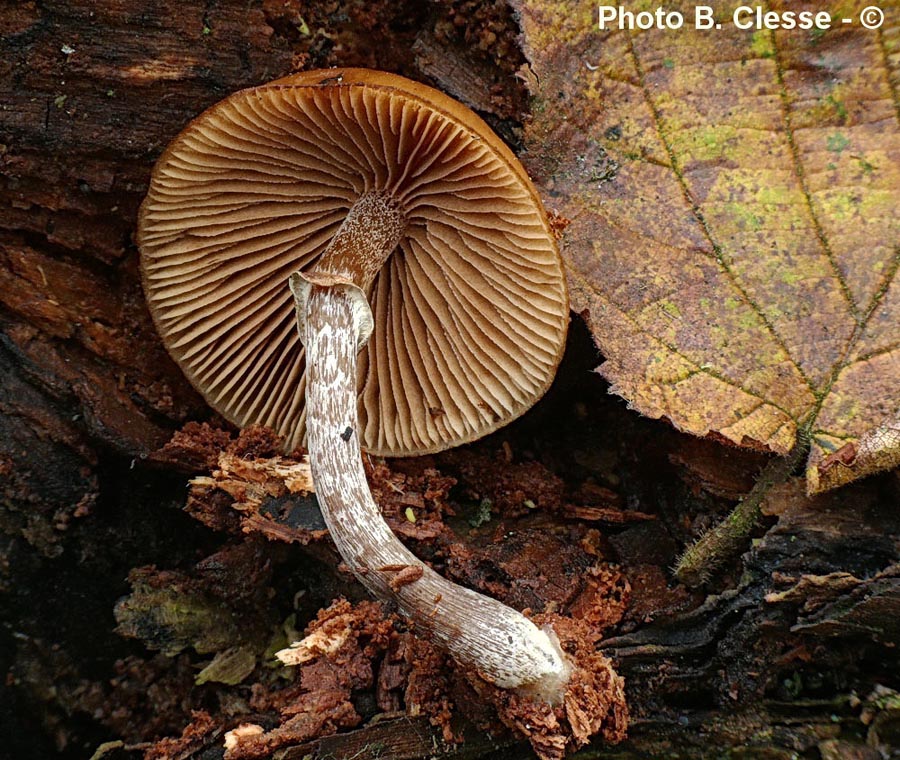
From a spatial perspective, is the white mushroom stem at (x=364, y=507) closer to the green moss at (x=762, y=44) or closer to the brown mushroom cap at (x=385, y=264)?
the brown mushroom cap at (x=385, y=264)

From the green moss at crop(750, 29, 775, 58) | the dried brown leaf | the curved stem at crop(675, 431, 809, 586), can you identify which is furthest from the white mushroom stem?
the green moss at crop(750, 29, 775, 58)

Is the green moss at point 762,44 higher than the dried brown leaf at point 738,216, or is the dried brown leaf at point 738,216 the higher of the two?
the green moss at point 762,44

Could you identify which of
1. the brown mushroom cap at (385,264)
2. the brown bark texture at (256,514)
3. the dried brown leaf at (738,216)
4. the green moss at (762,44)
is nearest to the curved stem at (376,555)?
the brown bark texture at (256,514)

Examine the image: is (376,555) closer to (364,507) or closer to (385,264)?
(364,507)

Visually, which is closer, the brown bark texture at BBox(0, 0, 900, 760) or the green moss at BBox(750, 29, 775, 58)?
the brown bark texture at BBox(0, 0, 900, 760)

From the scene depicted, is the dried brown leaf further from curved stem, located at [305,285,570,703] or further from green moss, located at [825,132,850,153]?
curved stem, located at [305,285,570,703]

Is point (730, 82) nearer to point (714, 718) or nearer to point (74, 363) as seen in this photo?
point (714, 718)

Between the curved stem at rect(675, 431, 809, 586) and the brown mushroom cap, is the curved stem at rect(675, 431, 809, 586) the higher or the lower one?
the lower one
